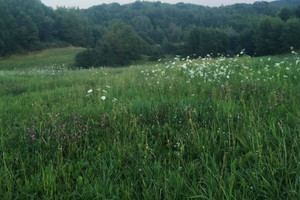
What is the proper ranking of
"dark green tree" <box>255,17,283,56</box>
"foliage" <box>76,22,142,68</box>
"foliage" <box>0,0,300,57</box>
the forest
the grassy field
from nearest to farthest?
the grassy field, "foliage" <box>76,22,142,68</box>, the forest, "dark green tree" <box>255,17,283,56</box>, "foliage" <box>0,0,300,57</box>

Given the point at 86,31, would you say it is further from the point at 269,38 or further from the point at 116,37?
the point at 269,38

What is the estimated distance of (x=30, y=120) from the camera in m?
3.57

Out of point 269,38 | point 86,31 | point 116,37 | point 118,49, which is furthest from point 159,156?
point 86,31

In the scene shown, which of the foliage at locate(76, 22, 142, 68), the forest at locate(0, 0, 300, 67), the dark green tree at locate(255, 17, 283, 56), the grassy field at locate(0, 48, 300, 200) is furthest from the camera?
the dark green tree at locate(255, 17, 283, 56)

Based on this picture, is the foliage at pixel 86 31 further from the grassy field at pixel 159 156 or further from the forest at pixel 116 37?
the grassy field at pixel 159 156

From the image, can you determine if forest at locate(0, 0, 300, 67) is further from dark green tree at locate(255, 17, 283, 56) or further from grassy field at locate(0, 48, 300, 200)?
grassy field at locate(0, 48, 300, 200)

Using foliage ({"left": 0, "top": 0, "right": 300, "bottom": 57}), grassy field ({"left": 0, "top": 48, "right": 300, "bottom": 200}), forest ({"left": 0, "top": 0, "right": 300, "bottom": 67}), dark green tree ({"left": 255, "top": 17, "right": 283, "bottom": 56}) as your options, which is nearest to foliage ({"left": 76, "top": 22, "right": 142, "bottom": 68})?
forest ({"left": 0, "top": 0, "right": 300, "bottom": 67})

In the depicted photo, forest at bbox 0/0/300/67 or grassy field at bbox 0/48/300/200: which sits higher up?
forest at bbox 0/0/300/67

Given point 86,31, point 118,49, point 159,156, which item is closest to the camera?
point 159,156

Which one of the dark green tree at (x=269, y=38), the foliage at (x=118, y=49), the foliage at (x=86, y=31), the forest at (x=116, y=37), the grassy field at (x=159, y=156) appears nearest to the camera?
the grassy field at (x=159, y=156)

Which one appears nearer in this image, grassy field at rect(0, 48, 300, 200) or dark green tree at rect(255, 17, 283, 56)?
grassy field at rect(0, 48, 300, 200)

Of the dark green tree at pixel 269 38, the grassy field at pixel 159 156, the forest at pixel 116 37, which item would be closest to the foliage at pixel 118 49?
the forest at pixel 116 37

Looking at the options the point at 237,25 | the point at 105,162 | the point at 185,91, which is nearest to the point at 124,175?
the point at 105,162

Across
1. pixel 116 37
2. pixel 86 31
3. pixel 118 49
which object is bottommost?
pixel 118 49
